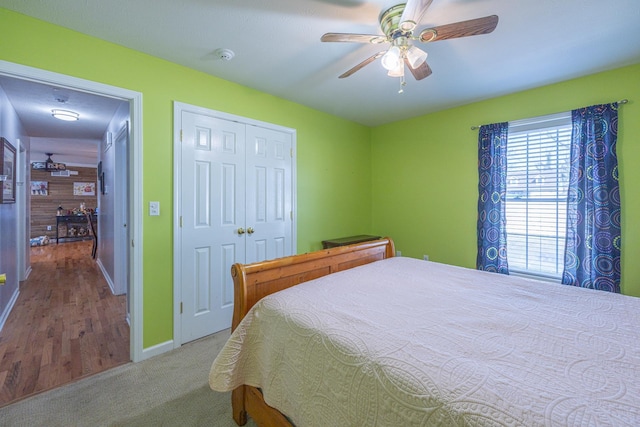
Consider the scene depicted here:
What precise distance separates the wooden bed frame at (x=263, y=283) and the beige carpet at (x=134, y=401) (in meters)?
0.19

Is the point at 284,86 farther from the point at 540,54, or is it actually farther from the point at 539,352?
the point at 539,352

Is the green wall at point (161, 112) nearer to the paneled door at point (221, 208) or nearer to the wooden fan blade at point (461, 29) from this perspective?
the paneled door at point (221, 208)

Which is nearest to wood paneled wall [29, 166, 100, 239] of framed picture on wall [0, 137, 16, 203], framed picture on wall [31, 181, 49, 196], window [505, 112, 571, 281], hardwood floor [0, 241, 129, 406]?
framed picture on wall [31, 181, 49, 196]

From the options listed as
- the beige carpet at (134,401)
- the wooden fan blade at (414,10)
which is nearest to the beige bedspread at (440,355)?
the beige carpet at (134,401)

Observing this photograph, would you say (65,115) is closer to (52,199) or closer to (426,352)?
(426,352)

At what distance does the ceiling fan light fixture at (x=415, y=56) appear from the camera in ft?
5.29

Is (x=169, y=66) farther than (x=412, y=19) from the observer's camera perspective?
Yes

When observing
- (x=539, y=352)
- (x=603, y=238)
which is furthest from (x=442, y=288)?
(x=603, y=238)

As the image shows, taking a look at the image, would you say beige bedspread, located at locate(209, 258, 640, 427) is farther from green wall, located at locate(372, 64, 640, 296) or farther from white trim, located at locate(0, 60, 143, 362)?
green wall, located at locate(372, 64, 640, 296)

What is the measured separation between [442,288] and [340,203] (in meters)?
2.33

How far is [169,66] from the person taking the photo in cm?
225

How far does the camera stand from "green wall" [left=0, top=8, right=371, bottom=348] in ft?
5.72

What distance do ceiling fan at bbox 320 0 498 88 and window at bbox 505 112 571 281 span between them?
181 centimetres

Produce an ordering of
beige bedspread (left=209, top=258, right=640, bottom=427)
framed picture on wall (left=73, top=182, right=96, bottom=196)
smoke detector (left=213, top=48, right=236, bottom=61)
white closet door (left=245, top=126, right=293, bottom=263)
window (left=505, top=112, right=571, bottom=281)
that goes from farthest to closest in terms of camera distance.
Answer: framed picture on wall (left=73, top=182, right=96, bottom=196), white closet door (left=245, top=126, right=293, bottom=263), window (left=505, top=112, right=571, bottom=281), smoke detector (left=213, top=48, right=236, bottom=61), beige bedspread (left=209, top=258, right=640, bottom=427)
